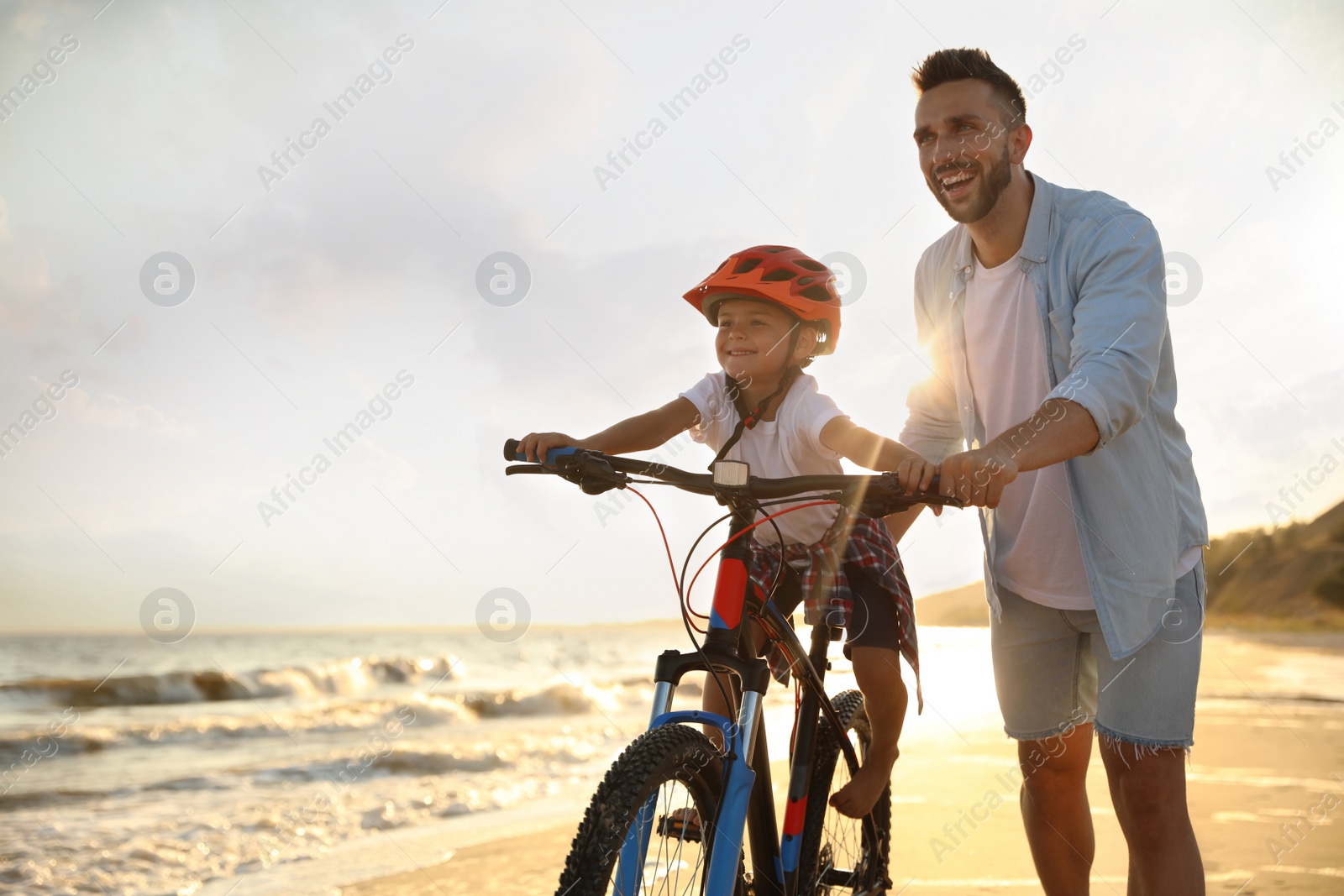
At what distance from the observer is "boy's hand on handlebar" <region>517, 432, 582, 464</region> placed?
6.81ft

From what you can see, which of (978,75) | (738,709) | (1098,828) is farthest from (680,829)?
(1098,828)

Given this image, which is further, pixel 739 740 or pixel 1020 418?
pixel 1020 418

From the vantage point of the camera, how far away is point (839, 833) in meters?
2.83

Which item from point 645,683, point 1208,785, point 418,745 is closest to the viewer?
point 1208,785

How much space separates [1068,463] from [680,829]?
136cm

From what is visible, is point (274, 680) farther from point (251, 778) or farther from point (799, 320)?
point (799, 320)

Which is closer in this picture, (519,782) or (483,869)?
(483,869)

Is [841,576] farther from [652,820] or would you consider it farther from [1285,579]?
[1285,579]

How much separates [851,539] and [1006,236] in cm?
95

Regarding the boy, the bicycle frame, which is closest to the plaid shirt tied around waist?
the boy

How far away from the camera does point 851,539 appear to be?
2.50 meters

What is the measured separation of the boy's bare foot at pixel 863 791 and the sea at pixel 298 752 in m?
0.29

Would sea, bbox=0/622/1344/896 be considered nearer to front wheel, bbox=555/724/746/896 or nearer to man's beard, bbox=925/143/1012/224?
front wheel, bbox=555/724/746/896

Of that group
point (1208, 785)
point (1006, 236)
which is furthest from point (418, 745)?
point (1006, 236)
